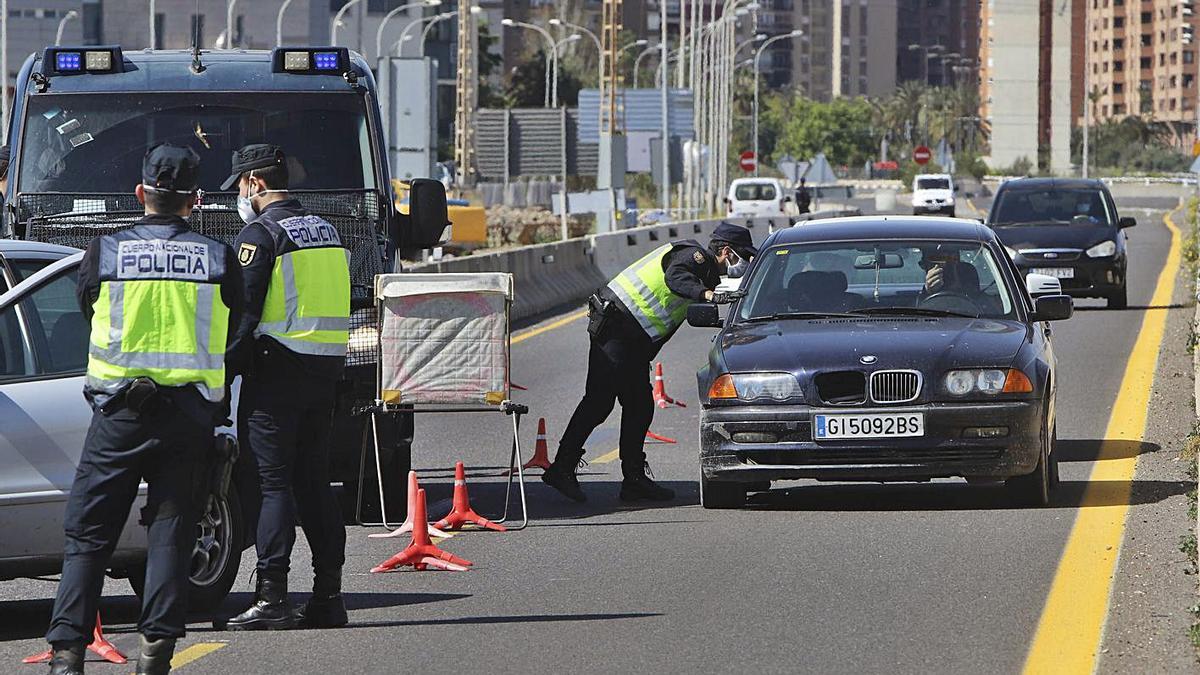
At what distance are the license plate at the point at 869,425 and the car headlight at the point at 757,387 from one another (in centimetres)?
20

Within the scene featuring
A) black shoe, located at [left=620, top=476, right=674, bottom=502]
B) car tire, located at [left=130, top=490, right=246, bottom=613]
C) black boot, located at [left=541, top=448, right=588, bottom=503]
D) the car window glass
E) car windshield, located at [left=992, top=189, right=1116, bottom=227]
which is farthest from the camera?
car windshield, located at [left=992, top=189, right=1116, bottom=227]

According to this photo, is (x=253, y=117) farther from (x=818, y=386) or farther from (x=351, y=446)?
(x=818, y=386)

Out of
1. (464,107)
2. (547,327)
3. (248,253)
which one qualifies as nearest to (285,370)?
(248,253)

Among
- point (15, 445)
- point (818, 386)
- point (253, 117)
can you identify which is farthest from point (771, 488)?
point (15, 445)

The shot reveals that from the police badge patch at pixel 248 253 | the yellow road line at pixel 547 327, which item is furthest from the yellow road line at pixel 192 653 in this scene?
the yellow road line at pixel 547 327

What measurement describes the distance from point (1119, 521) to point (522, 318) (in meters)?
17.5

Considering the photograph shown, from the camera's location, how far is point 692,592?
8758 mm

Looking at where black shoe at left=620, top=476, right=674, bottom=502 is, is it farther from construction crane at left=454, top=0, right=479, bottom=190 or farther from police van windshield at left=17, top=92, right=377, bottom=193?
construction crane at left=454, top=0, right=479, bottom=190

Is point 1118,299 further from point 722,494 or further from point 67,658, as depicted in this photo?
point 67,658

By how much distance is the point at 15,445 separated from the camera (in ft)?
25.9

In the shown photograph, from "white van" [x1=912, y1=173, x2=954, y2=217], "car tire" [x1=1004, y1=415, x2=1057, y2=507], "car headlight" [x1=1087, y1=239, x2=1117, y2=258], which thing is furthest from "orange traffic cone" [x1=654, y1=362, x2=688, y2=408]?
"white van" [x1=912, y1=173, x2=954, y2=217]

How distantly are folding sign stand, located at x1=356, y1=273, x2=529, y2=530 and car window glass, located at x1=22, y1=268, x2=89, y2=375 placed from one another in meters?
2.39

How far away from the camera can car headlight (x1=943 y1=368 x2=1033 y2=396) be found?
10.9m

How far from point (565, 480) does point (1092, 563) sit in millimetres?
3545
